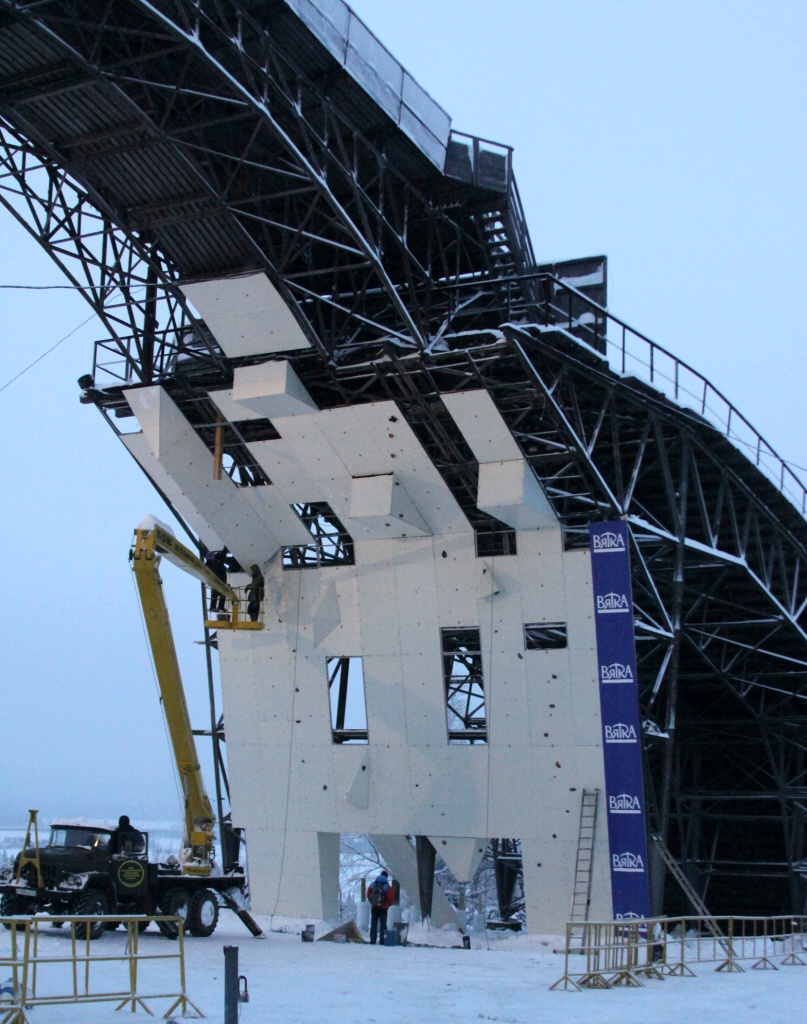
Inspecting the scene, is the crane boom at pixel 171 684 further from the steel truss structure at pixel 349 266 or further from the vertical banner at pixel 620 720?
the vertical banner at pixel 620 720

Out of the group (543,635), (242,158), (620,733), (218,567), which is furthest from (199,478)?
(620,733)

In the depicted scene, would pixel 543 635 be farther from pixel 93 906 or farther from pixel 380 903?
pixel 93 906

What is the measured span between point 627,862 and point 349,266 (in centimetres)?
1265

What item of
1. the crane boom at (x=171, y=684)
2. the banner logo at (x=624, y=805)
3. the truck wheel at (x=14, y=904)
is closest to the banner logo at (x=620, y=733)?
the banner logo at (x=624, y=805)

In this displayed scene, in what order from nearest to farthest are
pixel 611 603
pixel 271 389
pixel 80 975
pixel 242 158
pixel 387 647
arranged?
pixel 80 975, pixel 242 158, pixel 271 389, pixel 611 603, pixel 387 647

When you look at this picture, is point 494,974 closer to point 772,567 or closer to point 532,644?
point 532,644

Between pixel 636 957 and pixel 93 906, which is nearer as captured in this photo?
pixel 636 957

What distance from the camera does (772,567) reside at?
29.7 m

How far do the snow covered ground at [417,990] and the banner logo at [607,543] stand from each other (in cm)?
786

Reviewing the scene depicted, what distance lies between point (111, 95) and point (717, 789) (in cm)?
2865

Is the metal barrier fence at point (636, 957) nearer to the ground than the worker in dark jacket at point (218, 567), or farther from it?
nearer to the ground

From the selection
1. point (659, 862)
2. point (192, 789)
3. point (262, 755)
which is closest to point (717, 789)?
point (659, 862)

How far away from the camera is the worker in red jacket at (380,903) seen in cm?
2408

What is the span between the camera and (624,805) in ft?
76.4
